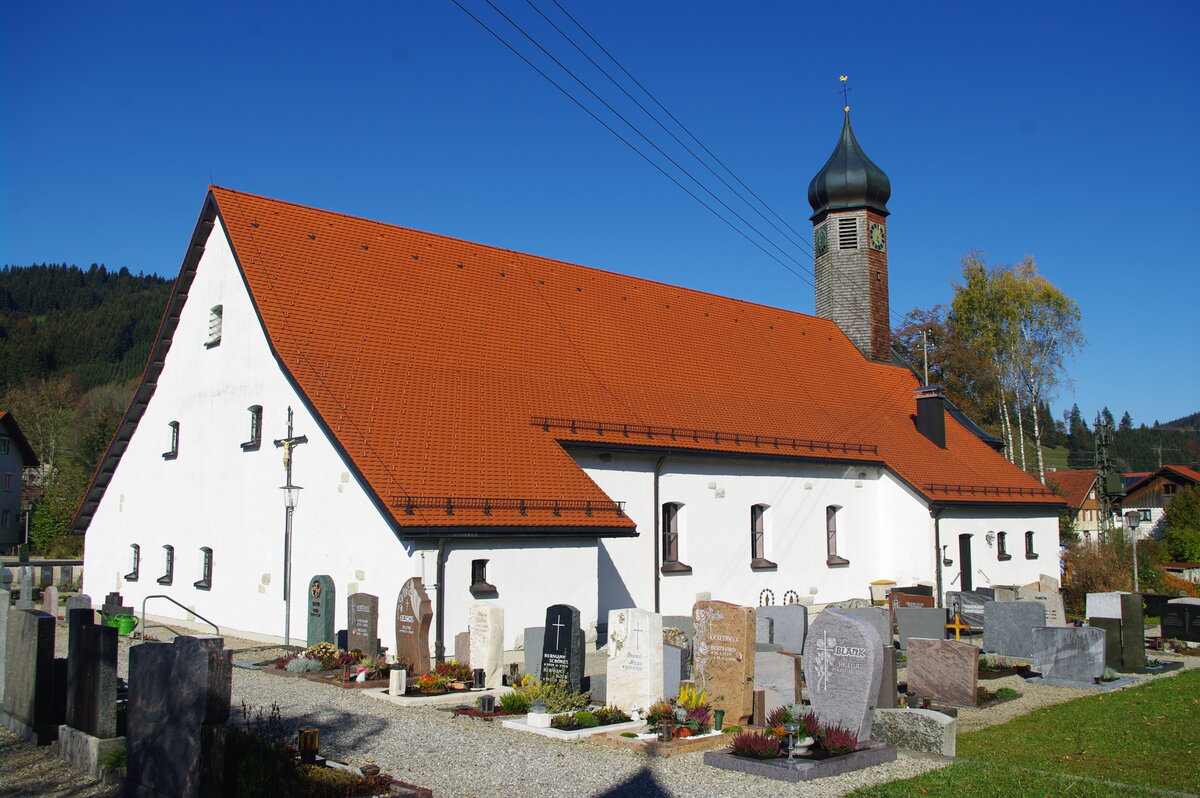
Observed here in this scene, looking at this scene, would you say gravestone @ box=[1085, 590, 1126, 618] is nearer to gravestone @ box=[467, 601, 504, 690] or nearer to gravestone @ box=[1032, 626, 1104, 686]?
gravestone @ box=[1032, 626, 1104, 686]

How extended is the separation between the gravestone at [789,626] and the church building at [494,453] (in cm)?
295

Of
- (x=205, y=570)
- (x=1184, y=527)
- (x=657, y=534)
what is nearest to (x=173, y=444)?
(x=205, y=570)

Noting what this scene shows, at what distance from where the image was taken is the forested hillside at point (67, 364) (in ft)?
154

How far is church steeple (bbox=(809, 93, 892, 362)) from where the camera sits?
104 feet

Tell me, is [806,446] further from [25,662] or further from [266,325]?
[25,662]

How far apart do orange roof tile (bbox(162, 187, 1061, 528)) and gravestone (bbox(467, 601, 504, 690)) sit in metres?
2.04

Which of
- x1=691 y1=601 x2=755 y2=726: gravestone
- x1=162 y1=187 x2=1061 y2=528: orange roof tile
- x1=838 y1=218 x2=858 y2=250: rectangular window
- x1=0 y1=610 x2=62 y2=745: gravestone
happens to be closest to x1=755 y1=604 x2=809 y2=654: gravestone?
x1=162 y1=187 x2=1061 y2=528: orange roof tile

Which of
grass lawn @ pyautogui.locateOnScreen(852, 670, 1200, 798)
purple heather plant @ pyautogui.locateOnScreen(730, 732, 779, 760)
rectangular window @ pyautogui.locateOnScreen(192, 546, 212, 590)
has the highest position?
rectangular window @ pyautogui.locateOnScreen(192, 546, 212, 590)

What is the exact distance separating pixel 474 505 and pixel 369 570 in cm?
190

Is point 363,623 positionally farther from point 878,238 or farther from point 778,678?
point 878,238

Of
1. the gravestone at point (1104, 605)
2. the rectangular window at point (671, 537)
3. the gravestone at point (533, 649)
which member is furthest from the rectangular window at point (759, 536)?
the gravestone at point (533, 649)

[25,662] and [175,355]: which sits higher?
[175,355]

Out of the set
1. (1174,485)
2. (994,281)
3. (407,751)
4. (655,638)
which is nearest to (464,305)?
(655,638)

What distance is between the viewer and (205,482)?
19.3 meters
